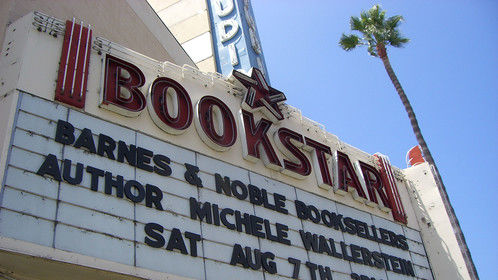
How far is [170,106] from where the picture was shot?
11.5m

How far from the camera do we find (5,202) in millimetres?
7863

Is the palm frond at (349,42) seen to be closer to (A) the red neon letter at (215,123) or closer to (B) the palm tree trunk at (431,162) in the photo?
(B) the palm tree trunk at (431,162)

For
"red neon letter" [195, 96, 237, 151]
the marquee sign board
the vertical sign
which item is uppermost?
the vertical sign

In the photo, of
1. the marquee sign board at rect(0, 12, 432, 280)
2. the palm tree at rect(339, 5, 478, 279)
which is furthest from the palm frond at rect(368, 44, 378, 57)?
the marquee sign board at rect(0, 12, 432, 280)

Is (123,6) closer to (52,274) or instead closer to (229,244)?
(229,244)

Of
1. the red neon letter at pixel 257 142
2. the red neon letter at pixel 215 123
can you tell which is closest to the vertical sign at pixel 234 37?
the red neon letter at pixel 257 142

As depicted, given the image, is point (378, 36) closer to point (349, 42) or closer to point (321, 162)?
point (349, 42)

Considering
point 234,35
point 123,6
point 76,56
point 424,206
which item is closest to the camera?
point 76,56

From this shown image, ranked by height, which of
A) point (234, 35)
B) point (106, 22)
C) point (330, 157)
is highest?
point (234, 35)

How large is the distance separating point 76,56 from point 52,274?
3.88 meters

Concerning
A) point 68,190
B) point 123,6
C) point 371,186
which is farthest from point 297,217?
point 123,6

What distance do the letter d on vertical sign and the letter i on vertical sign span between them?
0.42 meters

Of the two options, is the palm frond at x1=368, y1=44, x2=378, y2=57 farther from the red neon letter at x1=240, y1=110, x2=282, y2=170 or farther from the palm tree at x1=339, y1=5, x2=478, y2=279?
the red neon letter at x1=240, y1=110, x2=282, y2=170

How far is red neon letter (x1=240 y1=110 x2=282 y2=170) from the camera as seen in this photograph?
40.7 feet
